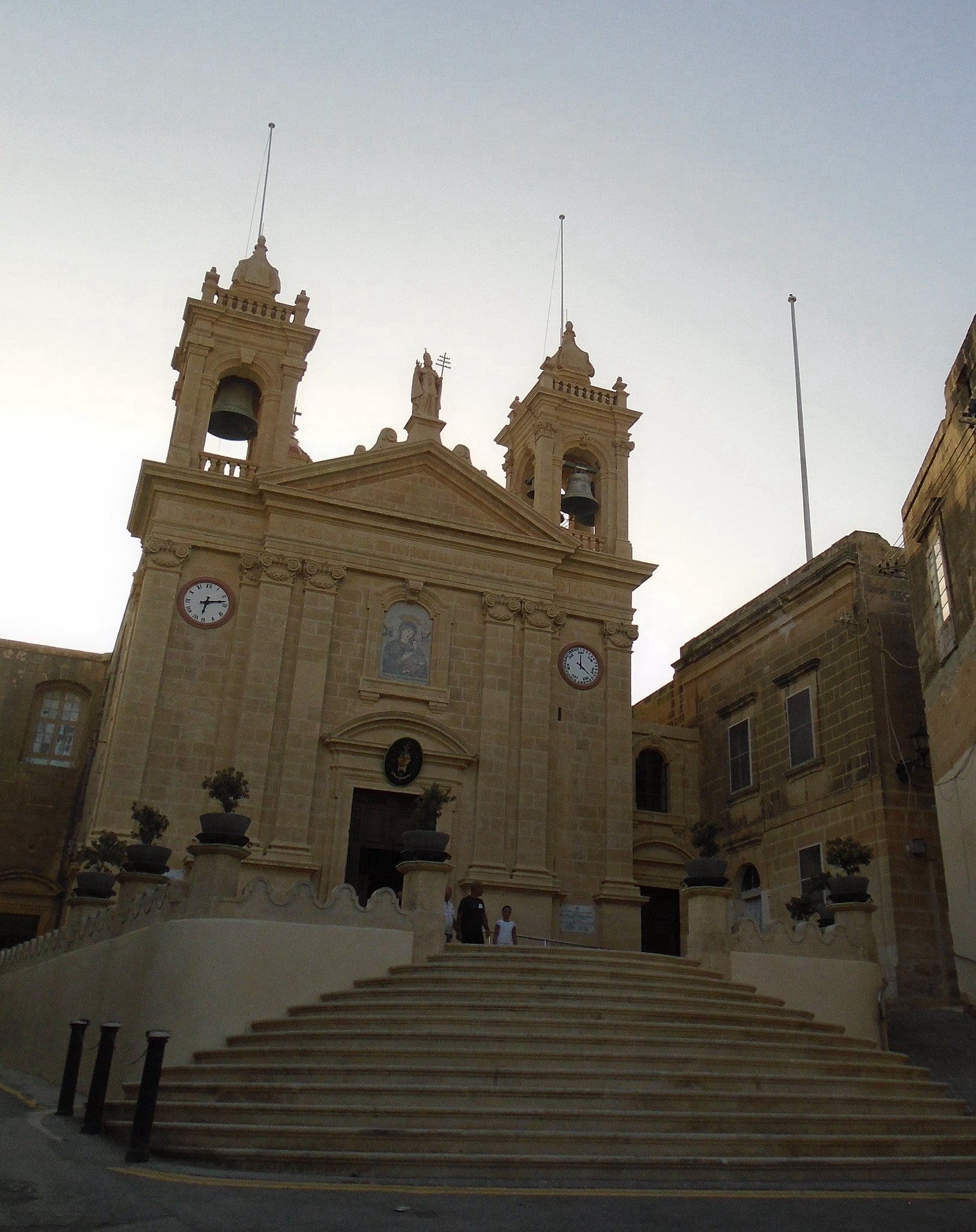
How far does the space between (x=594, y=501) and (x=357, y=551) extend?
6879mm

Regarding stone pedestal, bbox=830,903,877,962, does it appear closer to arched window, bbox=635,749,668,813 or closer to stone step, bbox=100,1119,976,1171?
stone step, bbox=100,1119,976,1171

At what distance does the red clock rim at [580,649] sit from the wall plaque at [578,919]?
16.3 feet

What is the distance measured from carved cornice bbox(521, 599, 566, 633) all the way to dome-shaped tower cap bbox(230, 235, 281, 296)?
10.0 metres

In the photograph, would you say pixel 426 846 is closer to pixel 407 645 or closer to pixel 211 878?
pixel 211 878

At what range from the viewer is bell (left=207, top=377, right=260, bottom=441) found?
25641 millimetres

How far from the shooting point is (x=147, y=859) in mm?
16109

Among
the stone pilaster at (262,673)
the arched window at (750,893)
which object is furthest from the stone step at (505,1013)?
the arched window at (750,893)

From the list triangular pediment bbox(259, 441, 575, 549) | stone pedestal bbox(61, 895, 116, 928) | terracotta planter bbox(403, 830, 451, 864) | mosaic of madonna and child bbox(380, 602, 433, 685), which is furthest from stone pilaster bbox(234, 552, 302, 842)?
terracotta planter bbox(403, 830, 451, 864)

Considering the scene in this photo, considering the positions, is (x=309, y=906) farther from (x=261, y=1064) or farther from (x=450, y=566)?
(x=450, y=566)

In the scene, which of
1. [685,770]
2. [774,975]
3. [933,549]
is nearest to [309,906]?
[774,975]

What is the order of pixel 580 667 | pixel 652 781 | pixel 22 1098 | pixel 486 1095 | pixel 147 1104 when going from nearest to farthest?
pixel 147 1104 < pixel 486 1095 < pixel 22 1098 < pixel 580 667 < pixel 652 781

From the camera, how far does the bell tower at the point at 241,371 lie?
25000 millimetres

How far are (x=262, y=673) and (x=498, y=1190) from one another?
15.1 meters

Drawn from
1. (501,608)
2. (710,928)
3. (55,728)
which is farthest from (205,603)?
(710,928)
